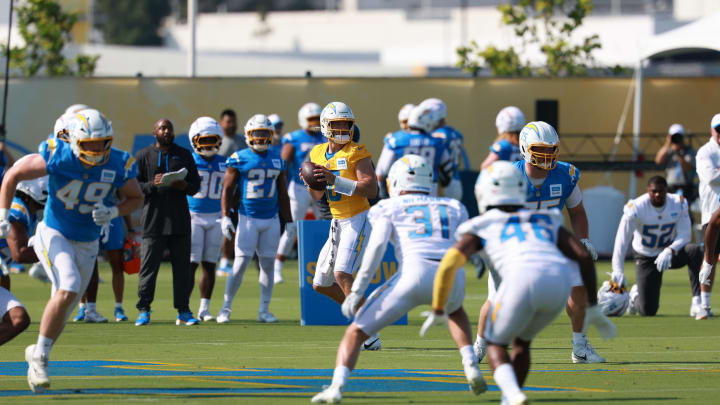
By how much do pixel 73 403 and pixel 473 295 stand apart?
345 inches

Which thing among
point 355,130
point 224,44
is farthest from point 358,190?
point 224,44

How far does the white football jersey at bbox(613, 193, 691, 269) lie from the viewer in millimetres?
14297

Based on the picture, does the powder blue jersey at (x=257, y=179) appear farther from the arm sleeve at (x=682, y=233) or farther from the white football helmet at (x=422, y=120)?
the arm sleeve at (x=682, y=233)

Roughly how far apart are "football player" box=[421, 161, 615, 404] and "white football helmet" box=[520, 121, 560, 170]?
2.46m

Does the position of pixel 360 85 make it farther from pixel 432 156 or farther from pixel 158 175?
pixel 158 175

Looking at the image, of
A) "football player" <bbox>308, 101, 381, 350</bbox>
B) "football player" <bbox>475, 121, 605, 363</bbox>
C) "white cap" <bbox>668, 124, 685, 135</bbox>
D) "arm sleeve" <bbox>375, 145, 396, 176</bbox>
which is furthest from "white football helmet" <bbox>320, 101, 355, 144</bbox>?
"white cap" <bbox>668, 124, 685, 135</bbox>

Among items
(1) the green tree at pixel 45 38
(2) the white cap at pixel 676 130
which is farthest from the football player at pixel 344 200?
(1) the green tree at pixel 45 38

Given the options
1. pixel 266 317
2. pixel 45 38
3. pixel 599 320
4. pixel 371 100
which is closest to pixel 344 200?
pixel 266 317

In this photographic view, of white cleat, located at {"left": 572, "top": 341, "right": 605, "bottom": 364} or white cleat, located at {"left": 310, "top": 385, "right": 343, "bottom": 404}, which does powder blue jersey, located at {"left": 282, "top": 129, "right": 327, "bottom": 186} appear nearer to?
white cleat, located at {"left": 572, "top": 341, "right": 605, "bottom": 364}

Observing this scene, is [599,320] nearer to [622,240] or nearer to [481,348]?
[481,348]

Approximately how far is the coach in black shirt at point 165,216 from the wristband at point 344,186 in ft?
8.85

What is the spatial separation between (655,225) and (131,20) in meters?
83.0

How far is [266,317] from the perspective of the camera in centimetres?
1348

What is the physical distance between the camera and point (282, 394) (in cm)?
851
